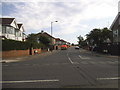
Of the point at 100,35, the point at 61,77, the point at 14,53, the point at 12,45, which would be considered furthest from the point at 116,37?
the point at 61,77

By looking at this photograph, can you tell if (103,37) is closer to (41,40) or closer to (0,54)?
(0,54)

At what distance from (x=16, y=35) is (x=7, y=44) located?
19697 mm

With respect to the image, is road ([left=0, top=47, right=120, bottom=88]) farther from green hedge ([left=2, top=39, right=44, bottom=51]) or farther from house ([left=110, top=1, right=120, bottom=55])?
house ([left=110, top=1, right=120, bottom=55])

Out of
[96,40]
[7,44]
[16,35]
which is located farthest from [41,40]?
[7,44]

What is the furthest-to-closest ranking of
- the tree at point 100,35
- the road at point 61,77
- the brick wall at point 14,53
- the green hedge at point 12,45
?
the tree at point 100,35 < the brick wall at point 14,53 < the green hedge at point 12,45 < the road at point 61,77

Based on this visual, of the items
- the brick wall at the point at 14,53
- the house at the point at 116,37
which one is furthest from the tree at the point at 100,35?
the brick wall at the point at 14,53

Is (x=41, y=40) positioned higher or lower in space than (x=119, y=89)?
higher

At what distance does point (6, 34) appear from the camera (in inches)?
1427

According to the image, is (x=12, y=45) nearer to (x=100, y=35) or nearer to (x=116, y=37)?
(x=100, y=35)

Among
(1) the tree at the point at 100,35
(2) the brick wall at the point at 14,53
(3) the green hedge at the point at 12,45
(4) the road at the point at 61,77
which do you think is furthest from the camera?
(1) the tree at the point at 100,35

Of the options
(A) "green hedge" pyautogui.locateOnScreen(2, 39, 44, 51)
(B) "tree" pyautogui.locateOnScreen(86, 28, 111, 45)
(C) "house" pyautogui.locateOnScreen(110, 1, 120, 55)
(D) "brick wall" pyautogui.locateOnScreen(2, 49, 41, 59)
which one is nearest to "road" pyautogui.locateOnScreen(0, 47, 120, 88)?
(A) "green hedge" pyautogui.locateOnScreen(2, 39, 44, 51)

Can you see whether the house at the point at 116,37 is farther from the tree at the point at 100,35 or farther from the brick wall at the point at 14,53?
the brick wall at the point at 14,53

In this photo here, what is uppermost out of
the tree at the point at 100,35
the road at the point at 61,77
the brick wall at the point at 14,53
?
the tree at the point at 100,35

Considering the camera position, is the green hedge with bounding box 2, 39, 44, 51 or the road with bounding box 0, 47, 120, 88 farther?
the green hedge with bounding box 2, 39, 44, 51
